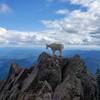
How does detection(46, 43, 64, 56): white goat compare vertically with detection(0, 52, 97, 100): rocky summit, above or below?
above

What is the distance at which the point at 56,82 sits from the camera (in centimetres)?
5225

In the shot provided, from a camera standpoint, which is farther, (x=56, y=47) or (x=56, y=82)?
(x=56, y=47)

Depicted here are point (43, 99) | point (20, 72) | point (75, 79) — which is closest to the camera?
point (43, 99)

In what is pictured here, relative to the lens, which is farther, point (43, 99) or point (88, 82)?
point (88, 82)

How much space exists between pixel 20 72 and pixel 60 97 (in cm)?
2100

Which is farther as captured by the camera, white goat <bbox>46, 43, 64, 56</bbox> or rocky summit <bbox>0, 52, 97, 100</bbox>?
white goat <bbox>46, 43, 64, 56</bbox>

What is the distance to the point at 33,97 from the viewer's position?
46.5 metres

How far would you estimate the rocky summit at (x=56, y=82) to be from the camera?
46.6 meters

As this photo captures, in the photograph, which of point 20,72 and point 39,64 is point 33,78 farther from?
point 20,72

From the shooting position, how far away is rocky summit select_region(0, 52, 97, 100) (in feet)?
153

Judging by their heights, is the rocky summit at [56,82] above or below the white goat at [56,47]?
below

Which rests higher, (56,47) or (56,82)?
(56,47)

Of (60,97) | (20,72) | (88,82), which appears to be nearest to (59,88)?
(60,97)

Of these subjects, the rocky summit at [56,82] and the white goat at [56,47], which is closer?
the rocky summit at [56,82]
